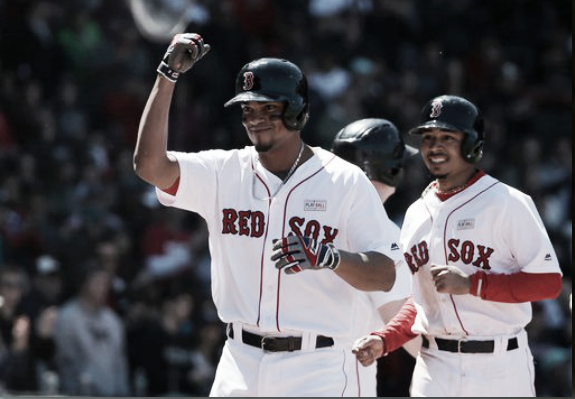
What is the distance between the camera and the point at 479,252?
14.3ft

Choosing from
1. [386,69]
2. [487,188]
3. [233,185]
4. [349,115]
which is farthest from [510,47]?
[233,185]

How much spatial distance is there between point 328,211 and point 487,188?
3.21ft

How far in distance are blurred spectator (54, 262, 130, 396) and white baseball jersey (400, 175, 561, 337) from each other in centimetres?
376

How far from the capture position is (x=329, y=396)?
3607 mm

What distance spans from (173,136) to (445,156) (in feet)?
19.9

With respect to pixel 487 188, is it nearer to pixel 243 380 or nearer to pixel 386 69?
pixel 243 380

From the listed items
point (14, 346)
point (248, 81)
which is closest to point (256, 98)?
point (248, 81)

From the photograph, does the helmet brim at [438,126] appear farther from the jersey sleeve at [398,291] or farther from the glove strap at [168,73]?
the glove strap at [168,73]

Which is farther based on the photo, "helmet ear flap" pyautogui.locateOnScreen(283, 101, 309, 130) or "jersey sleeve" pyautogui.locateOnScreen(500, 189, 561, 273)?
"jersey sleeve" pyautogui.locateOnScreen(500, 189, 561, 273)

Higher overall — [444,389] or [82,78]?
[82,78]

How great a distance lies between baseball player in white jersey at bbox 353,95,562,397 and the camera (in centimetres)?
421

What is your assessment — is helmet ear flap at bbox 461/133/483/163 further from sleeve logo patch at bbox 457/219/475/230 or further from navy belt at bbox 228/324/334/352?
navy belt at bbox 228/324/334/352

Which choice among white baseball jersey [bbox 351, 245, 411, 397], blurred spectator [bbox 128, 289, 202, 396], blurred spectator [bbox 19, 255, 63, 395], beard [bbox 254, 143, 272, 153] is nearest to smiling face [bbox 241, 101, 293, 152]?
beard [bbox 254, 143, 272, 153]

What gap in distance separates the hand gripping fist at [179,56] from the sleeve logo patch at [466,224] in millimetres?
1338
